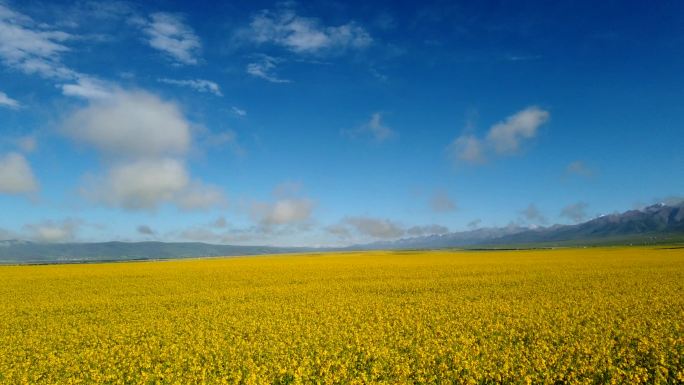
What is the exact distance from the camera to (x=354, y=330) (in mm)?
16312

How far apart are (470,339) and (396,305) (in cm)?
871

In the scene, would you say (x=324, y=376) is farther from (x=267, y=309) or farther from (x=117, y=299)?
(x=117, y=299)

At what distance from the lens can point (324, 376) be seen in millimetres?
11031

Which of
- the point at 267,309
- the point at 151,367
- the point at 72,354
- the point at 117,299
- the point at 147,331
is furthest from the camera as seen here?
the point at 117,299

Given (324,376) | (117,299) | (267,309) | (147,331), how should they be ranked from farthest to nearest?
(117,299) < (267,309) < (147,331) < (324,376)

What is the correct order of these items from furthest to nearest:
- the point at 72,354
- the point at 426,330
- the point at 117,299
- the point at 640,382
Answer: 1. the point at 117,299
2. the point at 426,330
3. the point at 72,354
4. the point at 640,382

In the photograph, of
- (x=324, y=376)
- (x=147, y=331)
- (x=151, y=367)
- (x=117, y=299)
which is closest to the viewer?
(x=324, y=376)

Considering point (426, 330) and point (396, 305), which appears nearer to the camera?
point (426, 330)

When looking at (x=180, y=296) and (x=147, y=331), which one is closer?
(x=147, y=331)

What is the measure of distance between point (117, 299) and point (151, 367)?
19426 millimetres

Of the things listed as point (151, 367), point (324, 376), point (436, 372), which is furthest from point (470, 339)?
point (151, 367)

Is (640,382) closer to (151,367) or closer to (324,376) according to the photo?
(324,376)

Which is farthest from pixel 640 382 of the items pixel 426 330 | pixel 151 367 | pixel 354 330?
pixel 151 367

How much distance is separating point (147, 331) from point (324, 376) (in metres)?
10.3
